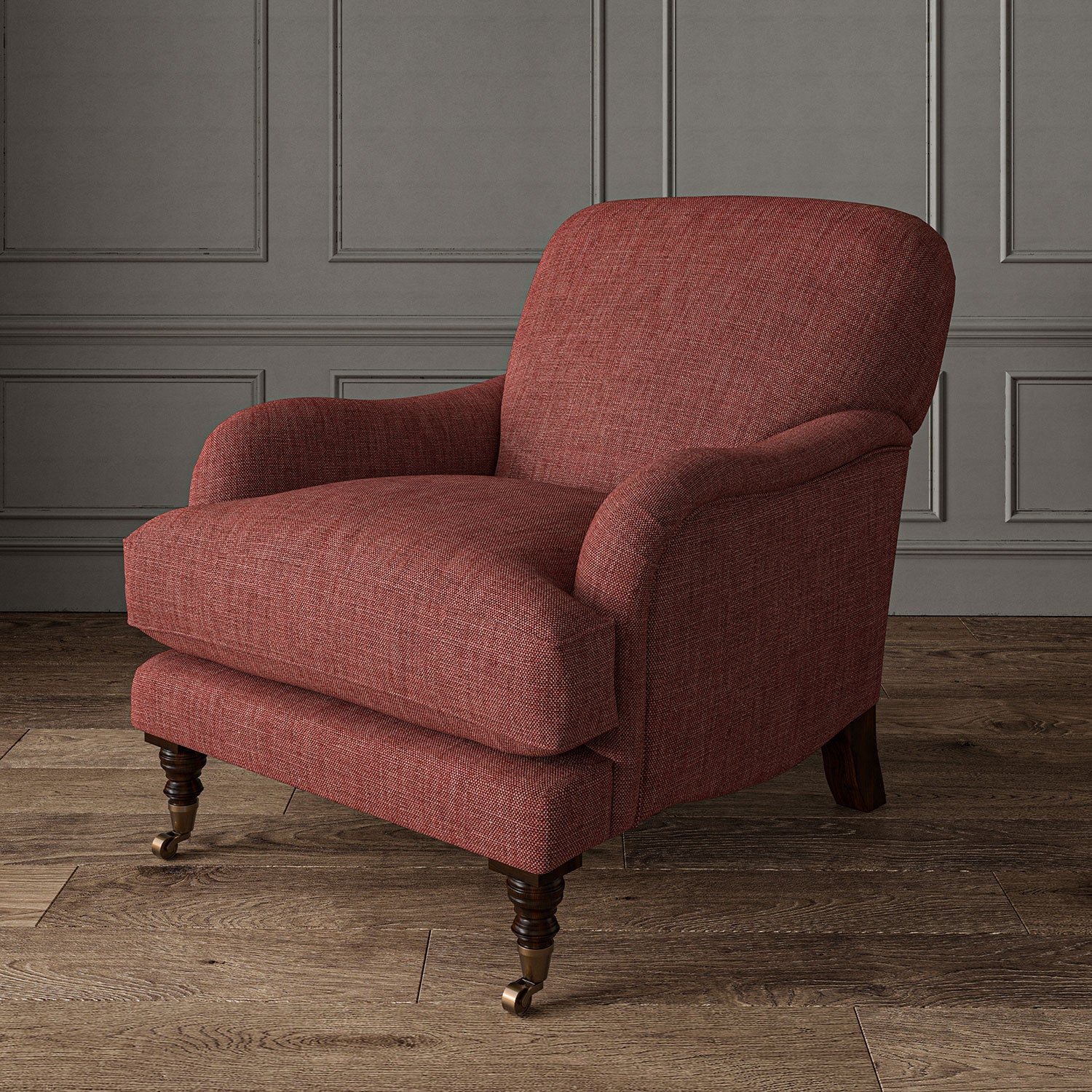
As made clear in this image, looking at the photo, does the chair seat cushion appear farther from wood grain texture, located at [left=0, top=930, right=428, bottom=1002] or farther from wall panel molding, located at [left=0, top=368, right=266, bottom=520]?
wall panel molding, located at [left=0, top=368, right=266, bottom=520]

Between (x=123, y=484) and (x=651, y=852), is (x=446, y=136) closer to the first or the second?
(x=123, y=484)

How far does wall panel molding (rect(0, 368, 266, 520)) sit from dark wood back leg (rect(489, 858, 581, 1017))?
2034 millimetres

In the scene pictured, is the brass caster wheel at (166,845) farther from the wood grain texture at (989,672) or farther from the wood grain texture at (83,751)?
the wood grain texture at (989,672)

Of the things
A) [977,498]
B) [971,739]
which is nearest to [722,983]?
[971,739]

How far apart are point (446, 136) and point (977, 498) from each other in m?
1.62

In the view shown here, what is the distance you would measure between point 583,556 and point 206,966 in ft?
2.02

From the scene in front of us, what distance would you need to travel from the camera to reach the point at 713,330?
1645 millimetres

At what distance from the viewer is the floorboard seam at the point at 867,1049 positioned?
106 centimetres

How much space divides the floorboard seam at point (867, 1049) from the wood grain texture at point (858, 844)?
13.1 inches

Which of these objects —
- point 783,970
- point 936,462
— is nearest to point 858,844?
point 783,970

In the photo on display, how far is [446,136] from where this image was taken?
288 cm

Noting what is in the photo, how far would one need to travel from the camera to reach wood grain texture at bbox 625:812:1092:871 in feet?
4.98

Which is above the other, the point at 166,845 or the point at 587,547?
the point at 587,547

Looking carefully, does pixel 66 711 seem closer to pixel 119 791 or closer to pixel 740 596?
pixel 119 791
